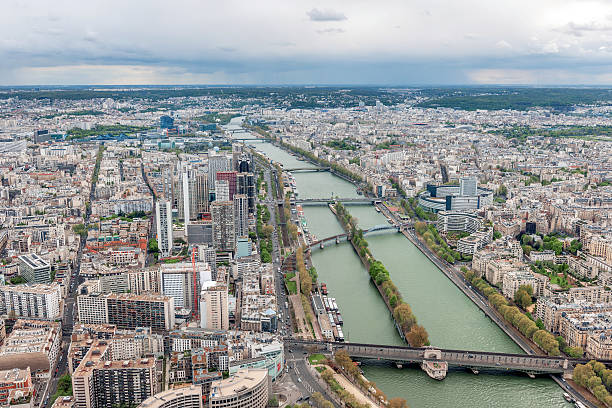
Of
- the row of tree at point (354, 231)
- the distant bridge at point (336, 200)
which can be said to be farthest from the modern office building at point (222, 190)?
the distant bridge at point (336, 200)

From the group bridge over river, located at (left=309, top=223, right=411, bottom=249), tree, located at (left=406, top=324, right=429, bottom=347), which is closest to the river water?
bridge over river, located at (left=309, top=223, right=411, bottom=249)

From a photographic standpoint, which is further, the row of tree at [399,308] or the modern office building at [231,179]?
the modern office building at [231,179]

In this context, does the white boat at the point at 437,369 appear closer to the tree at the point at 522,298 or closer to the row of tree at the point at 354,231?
the tree at the point at 522,298

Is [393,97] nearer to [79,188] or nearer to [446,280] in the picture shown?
[79,188]

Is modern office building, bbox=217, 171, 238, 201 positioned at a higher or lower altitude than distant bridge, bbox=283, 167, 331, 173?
higher

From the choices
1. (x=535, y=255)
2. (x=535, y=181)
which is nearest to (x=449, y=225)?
(x=535, y=255)

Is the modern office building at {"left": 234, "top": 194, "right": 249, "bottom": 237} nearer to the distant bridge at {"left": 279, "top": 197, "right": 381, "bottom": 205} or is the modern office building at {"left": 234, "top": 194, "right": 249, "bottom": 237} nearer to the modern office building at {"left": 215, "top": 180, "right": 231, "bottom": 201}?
the modern office building at {"left": 215, "top": 180, "right": 231, "bottom": 201}
